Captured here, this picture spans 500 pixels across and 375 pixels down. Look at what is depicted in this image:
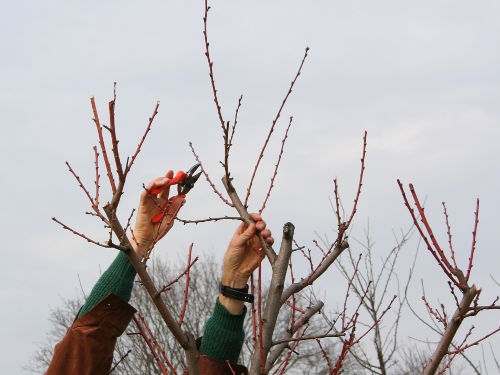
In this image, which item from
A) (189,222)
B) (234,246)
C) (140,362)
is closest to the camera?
(234,246)

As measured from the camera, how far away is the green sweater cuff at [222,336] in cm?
308

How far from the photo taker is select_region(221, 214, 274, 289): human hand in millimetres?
2943

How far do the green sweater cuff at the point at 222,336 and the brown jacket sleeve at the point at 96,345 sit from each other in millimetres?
36

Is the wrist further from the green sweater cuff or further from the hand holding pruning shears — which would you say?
the hand holding pruning shears

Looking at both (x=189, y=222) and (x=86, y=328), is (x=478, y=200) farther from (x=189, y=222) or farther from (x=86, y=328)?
(x=86, y=328)

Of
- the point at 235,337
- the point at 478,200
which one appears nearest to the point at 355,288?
the point at 235,337

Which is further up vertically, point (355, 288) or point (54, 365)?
point (355, 288)

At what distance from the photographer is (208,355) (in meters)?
3.10

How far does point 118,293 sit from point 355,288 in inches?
210

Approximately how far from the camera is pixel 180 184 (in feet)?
10.4

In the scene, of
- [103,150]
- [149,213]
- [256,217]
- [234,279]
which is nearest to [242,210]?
[256,217]

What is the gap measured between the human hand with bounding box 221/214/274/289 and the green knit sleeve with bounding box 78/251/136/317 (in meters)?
0.40

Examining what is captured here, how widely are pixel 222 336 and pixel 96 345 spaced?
1.64ft

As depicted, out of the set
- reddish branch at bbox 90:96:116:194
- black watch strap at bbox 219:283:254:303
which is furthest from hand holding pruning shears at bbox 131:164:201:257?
reddish branch at bbox 90:96:116:194
